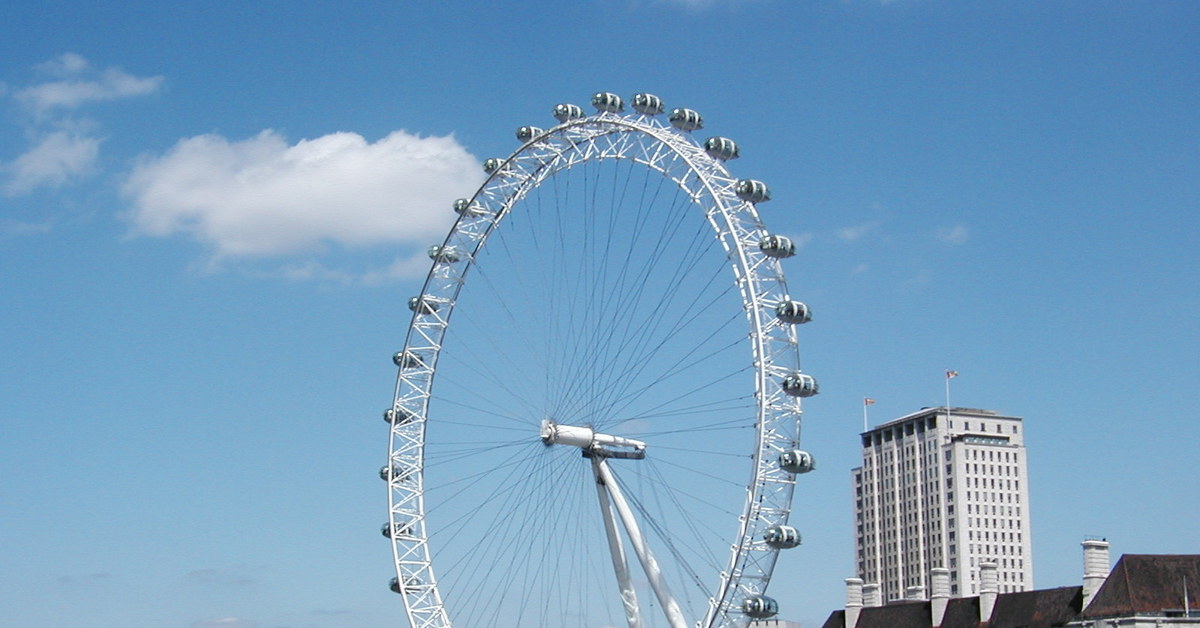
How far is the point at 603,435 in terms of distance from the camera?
66562 mm

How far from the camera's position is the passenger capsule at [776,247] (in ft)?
203

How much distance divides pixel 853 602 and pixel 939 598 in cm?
794

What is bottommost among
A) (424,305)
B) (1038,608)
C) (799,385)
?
(1038,608)

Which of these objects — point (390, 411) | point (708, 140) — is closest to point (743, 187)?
point (708, 140)

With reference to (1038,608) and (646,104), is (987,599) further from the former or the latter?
(646,104)

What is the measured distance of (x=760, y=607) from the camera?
57156 millimetres

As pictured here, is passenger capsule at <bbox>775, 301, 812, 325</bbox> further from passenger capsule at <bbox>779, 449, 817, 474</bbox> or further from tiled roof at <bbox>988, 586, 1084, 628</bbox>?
tiled roof at <bbox>988, 586, 1084, 628</bbox>

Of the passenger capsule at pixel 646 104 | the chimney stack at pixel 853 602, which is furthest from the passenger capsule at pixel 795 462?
the chimney stack at pixel 853 602

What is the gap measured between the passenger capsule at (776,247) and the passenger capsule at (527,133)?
15227 mm

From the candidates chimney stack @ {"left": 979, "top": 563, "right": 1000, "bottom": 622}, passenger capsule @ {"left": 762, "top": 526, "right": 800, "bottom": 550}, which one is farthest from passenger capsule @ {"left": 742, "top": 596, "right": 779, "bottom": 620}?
chimney stack @ {"left": 979, "top": 563, "right": 1000, "bottom": 622}

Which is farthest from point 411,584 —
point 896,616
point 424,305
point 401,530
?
point 896,616

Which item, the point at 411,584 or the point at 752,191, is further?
the point at 411,584

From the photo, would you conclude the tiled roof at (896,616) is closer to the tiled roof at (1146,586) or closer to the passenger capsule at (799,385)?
the tiled roof at (1146,586)

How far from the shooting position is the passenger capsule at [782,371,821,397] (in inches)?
2340
